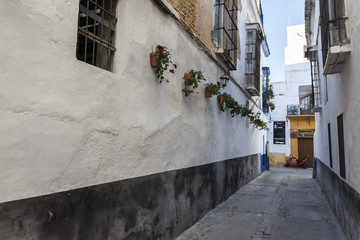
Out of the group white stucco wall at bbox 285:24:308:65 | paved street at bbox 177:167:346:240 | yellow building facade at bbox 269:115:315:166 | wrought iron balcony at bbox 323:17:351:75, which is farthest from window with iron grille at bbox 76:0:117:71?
white stucco wall at bbox 285:24:308:65

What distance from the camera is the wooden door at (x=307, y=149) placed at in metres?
22.3

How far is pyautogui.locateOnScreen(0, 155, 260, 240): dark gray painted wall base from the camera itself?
88.7 inches

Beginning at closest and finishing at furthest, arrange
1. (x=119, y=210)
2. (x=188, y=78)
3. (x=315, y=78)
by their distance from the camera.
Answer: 1. (x=119, y=210)
2. (x=188, y=78)
3. (x=315, y=78)

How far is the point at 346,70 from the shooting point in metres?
4.49

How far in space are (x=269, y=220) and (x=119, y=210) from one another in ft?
13.1

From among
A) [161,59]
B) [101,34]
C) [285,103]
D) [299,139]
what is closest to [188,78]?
[161,59]

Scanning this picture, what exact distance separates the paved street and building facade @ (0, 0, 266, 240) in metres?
0.43

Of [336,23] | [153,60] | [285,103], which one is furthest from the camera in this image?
[285,103]

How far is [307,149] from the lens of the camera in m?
22.4

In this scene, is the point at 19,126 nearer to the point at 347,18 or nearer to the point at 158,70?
the point at 158,70

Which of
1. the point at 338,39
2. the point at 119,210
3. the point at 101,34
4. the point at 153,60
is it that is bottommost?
the point at 119,210

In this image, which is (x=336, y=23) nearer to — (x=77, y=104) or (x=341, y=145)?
(x=341, y=145)

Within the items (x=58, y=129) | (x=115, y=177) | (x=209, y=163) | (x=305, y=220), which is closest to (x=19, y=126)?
(x=58, y=129)

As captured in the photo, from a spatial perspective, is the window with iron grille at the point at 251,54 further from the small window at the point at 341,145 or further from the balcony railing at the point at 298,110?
the balcony railing at the point at 298,110
